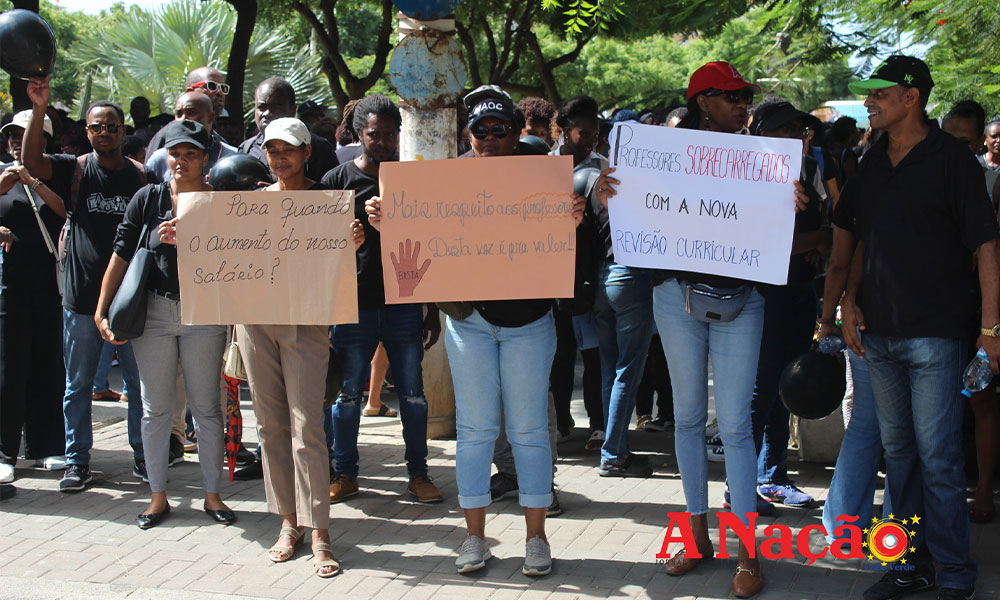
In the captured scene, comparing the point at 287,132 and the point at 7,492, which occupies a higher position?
the point at 287,132

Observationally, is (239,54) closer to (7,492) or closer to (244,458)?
(244,458)

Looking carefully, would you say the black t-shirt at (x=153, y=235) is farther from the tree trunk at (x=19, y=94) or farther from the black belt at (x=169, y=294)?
the tree trunk at (x=19, y=94)

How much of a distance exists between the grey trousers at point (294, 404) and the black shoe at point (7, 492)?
1969mm

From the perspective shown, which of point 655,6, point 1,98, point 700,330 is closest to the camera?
point 700,330

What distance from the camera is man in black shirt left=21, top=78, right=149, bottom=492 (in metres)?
6.04

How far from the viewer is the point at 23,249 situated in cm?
622

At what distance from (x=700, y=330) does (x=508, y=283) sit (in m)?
0.86

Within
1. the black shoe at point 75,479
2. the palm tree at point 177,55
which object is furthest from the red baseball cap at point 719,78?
the palm tree at point 177,55

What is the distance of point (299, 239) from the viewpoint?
190 inches

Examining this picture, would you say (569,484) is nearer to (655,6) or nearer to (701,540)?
(701,540)

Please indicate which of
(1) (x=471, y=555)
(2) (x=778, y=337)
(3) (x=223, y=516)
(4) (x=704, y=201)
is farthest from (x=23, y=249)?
(2) (x=778, y=337)

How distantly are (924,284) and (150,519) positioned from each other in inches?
156

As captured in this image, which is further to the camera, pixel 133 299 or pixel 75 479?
pixel 75 479

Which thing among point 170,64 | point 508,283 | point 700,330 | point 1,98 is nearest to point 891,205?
point 700,330
